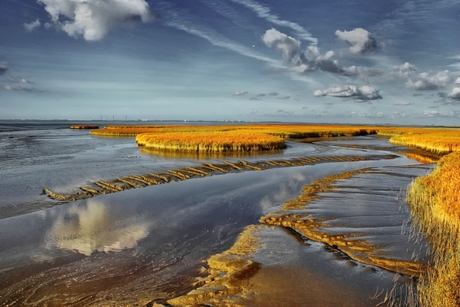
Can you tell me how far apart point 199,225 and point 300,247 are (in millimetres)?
3870

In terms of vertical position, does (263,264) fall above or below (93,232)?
above

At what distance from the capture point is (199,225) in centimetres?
1193

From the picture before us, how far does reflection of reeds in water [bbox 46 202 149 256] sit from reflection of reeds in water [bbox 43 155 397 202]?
3422 mm

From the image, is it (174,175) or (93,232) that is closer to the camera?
(93,232)

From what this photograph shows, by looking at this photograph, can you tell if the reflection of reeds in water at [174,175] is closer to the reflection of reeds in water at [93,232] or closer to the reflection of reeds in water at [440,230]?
the reflection of reeds in water at [93,232]

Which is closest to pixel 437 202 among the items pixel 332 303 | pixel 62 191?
pixel 332 303

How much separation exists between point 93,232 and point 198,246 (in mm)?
3803

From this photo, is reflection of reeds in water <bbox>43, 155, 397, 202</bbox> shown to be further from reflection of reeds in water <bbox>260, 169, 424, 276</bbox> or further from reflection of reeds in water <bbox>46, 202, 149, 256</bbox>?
reflection of reeds in water <bbox>260, 169, 424, 276</bbox>

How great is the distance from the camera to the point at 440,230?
35.1 feet

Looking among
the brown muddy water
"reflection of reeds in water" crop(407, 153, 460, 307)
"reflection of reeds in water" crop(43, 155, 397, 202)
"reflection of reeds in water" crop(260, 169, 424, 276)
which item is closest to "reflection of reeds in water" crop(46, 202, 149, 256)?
the brown muddy water

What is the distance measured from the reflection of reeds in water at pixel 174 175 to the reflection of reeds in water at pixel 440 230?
13.5m

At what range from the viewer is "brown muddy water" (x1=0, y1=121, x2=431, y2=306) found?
7.09 metres

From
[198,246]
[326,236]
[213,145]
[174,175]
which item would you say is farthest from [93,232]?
[213,145]

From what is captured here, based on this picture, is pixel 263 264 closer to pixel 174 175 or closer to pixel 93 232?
pixel 93 232
